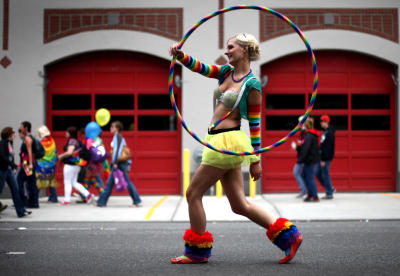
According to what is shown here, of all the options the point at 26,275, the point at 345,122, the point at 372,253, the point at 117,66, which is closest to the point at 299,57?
the point at 345,122

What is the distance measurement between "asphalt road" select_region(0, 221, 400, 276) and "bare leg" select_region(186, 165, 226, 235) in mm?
405

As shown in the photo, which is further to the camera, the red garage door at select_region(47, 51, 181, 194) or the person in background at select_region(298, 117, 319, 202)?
the red garage door at select_region(47, 51, 181, 194)

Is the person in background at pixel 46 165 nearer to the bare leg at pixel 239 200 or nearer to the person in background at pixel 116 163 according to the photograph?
the person in background at pixel 116 163

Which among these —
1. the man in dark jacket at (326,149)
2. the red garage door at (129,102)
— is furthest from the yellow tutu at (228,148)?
the red garage door at (129,102)

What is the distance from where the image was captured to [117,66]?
13.6 m

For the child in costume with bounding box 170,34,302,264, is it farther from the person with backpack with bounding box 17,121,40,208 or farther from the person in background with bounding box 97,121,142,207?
the person with backpack with bounding box 17,121,40,208

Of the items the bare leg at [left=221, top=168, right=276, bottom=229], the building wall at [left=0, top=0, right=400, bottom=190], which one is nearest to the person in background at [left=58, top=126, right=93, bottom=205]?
the building wall at [left=0, top=0, right=400, bottom=190]

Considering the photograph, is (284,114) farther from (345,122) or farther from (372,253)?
(372,253)

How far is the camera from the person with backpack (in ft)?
33.3

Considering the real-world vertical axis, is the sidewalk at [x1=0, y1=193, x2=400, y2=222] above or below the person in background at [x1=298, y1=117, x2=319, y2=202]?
below

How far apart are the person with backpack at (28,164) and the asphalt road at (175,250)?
1.71 metres

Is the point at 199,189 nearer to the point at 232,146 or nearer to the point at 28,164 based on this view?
the point at 232,146

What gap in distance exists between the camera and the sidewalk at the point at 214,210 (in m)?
9.40

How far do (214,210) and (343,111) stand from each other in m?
5.02
